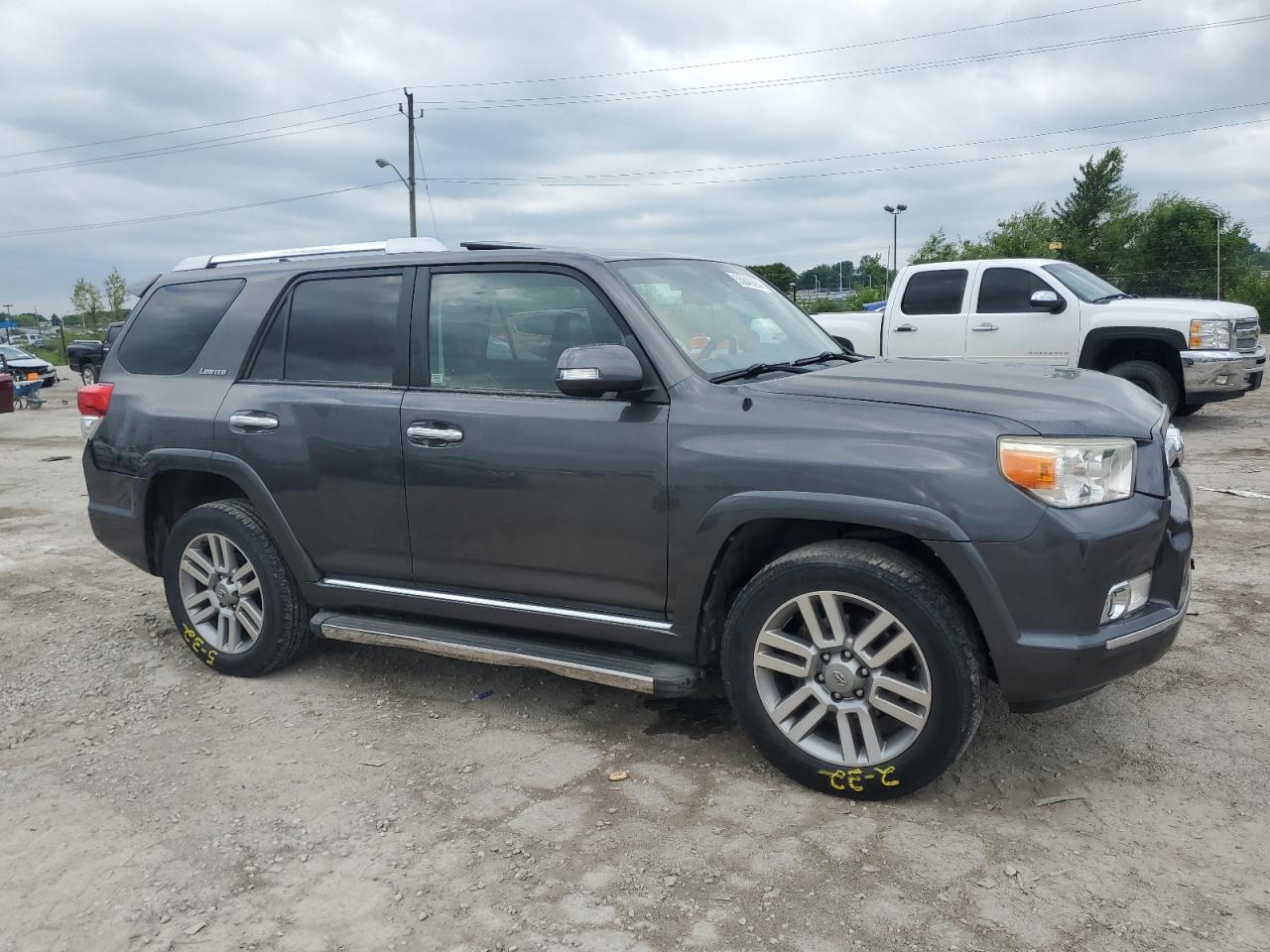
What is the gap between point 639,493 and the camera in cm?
355

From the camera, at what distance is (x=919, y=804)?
331 centimetres

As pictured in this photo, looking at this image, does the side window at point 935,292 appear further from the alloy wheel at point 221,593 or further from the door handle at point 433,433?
the alloy wheel at point 221,593

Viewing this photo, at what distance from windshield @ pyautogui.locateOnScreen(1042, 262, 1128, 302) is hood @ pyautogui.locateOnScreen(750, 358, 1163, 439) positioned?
8.00 m

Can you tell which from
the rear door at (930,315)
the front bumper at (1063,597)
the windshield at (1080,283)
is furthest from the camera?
the rear door at (930,315)

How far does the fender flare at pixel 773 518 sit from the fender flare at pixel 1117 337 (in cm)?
864

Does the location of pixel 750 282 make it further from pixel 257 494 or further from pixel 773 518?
pixel 257 494

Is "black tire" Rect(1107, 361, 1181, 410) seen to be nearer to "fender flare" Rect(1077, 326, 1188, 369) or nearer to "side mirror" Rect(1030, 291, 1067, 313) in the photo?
"fender flare" Rect(1077, 326, 1188, 369)

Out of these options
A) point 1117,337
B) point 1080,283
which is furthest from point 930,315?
point 1117,337

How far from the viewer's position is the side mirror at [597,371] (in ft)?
11.2

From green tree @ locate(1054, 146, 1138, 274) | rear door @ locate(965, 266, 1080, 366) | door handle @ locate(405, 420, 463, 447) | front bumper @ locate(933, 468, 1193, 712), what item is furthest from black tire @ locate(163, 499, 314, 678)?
green tree @ locate(1054, 146, 1138, 274)

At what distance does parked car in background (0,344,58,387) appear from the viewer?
79.4ft

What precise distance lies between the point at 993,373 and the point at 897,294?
8610 mm

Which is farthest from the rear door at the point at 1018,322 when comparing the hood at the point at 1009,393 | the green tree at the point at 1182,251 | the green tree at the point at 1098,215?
the green tree at the point at 1098,215

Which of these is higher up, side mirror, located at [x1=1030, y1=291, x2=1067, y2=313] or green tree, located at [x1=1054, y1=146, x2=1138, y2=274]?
green tree, located at [x1=1054, y1=146, x2=1138, y2=274]
